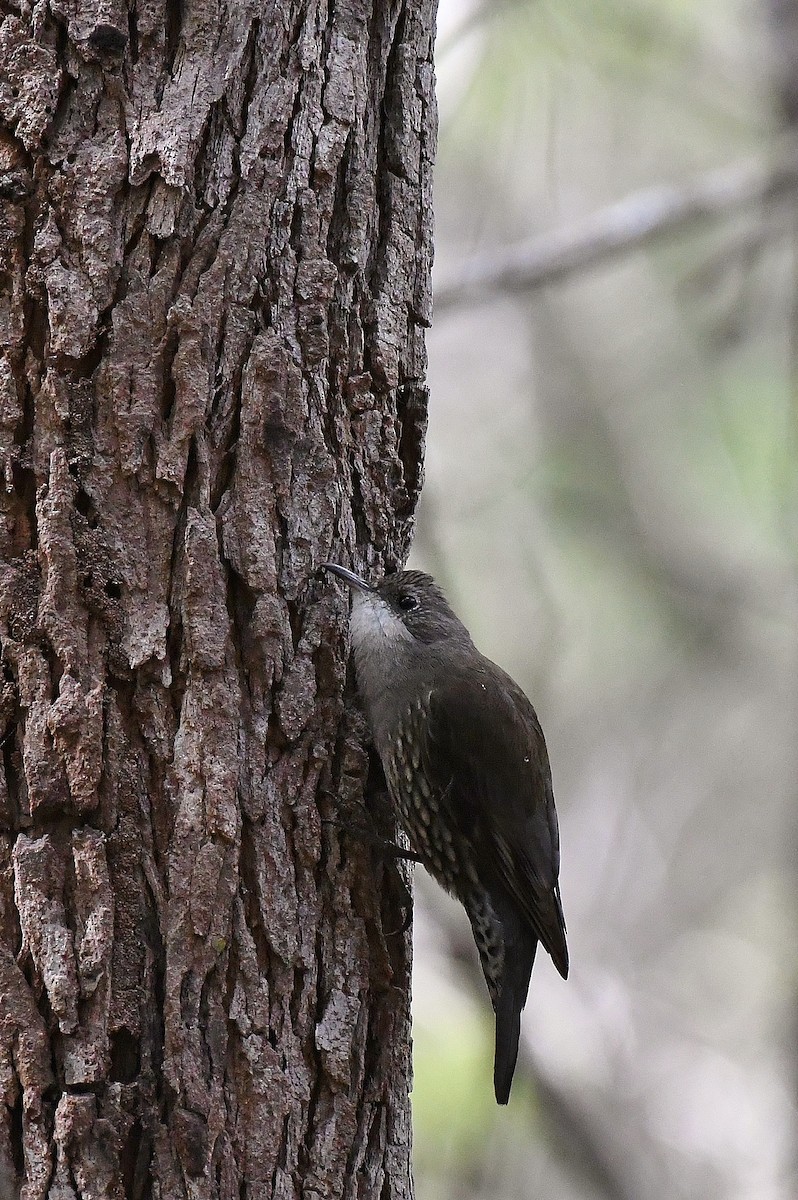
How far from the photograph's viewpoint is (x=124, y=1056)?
79.4 inches

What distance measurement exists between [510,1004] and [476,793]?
469mm

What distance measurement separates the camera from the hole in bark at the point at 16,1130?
76.4 inches

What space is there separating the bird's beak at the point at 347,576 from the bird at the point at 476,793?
0.13 m

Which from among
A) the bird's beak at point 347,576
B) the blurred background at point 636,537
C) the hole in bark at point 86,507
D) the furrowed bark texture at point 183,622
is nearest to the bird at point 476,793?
the bird's beak at point 347,576

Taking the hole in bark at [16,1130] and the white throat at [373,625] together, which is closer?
the hole in bark at [16,1130]

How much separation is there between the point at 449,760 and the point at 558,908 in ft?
1.35

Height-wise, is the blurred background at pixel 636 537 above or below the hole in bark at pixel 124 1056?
above

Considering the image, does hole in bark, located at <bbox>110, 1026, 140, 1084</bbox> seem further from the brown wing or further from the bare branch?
the bare branch

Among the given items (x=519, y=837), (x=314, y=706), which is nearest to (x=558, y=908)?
(x=519, y=837)

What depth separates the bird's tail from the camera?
2715 mm

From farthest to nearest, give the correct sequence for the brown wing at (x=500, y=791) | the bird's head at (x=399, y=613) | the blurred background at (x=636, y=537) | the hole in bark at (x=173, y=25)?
the blurred background at (x=636, y=537), the brown wing at (x=500, y=791), the bird's head at (x=399, y=613), the hole in bark at (x=173, y=25)

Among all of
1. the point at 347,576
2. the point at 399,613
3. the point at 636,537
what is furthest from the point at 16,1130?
the point at 636,537

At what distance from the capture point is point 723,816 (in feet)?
28.1

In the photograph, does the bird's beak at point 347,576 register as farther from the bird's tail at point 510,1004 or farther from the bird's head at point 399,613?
the bird's tail at point 510,1004
